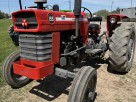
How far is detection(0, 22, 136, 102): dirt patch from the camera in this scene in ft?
15.3

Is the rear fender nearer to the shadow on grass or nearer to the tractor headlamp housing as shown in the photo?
the tractor headlamp housing

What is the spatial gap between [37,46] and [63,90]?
4.92ft

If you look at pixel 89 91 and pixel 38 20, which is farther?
pixel 89 91

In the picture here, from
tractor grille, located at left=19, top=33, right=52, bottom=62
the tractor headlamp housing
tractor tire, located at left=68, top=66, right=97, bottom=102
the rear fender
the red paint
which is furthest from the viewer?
the rear fender

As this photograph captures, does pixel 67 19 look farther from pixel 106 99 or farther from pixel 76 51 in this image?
pixel 106 99

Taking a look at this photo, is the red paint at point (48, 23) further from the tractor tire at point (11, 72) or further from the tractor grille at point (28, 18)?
the tractor tire at point (11, 72)

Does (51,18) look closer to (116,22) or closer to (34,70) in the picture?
(34,70)

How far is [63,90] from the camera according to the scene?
5090 mm

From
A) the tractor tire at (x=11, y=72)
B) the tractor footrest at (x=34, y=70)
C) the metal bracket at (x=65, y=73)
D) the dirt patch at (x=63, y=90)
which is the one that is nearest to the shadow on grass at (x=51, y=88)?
the dirt patch at (x=63, y=90)

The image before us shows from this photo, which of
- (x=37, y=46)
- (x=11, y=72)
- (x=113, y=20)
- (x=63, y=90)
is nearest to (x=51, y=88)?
(x=63, y=90)

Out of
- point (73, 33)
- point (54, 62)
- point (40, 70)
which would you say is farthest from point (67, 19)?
point (40, 70)

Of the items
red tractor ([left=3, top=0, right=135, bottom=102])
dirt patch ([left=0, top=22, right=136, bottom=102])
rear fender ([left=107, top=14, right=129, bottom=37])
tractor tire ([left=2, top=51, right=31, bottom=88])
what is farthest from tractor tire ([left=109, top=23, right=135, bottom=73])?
tractor tire ([left=2, top=51, right=31, bottom=88])

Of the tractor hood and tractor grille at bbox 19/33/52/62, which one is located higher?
the tractor hood

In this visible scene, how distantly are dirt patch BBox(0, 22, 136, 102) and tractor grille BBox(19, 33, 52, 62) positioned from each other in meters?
1.01
